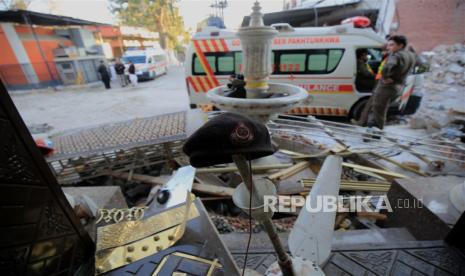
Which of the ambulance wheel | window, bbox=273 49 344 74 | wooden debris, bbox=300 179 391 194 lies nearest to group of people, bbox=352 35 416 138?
the ambulance wheel

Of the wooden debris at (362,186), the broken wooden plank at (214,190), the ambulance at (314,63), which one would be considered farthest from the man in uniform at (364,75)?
the broken wooden plank at (214,190)

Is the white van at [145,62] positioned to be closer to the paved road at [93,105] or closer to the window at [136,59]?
the window at [136,59]

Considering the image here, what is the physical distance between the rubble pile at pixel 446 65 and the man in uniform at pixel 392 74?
6.93 m

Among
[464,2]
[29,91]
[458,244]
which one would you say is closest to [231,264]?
[458,244]

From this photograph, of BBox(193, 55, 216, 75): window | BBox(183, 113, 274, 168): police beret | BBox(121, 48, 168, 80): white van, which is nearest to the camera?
BBox(183, 113, 274, 168): police beret

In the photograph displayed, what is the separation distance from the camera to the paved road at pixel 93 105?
26.8ft

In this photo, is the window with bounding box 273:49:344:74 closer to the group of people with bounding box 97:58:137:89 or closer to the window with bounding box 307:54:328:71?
the window with bounding box 307:54:328:71

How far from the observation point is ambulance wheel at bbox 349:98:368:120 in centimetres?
598

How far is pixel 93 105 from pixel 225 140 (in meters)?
11.7

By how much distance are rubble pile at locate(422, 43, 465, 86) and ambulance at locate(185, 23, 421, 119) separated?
5.59 m

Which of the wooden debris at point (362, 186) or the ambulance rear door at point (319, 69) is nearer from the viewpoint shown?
the wooden debris at point (362, 186)

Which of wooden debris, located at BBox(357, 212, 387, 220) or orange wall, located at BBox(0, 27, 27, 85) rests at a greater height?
orange wall, located at BBox(0, 27, 27, 85)

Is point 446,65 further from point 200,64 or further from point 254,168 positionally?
point 254,168

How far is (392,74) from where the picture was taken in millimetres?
4254
